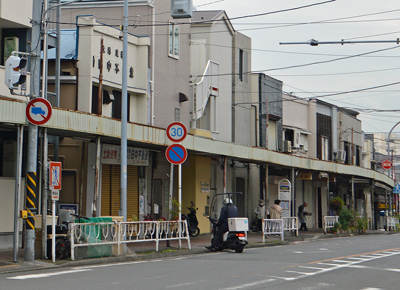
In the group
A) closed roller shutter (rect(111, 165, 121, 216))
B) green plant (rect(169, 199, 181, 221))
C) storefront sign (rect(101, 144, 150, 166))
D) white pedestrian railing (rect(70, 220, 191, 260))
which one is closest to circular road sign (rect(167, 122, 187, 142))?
green plant (rect(169, 199, 181, 221))

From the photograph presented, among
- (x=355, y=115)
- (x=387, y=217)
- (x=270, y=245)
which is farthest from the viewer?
(x=355, y=115)

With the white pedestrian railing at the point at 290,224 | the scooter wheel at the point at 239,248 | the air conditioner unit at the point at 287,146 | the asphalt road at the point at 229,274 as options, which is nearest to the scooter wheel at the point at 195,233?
the white pedestrian railing at the point at 290,224

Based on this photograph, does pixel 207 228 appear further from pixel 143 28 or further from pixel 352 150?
pixel 352 150

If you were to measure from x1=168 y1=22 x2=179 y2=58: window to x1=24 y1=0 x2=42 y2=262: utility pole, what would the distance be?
1397 cm

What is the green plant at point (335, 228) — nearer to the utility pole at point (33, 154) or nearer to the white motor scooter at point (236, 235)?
the white motor scooter at point (236, 235)

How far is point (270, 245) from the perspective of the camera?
2692cm

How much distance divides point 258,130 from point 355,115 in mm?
21172

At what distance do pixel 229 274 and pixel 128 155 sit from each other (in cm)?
1291

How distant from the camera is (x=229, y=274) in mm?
15000

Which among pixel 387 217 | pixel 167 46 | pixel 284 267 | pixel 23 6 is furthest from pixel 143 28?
pixel 387 217

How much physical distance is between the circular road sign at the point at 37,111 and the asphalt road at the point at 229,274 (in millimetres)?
3840

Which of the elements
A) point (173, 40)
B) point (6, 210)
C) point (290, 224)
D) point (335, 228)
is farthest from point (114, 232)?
point (335, 228)

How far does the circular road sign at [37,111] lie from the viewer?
17.5 meters

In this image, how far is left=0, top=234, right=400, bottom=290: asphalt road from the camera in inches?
517
